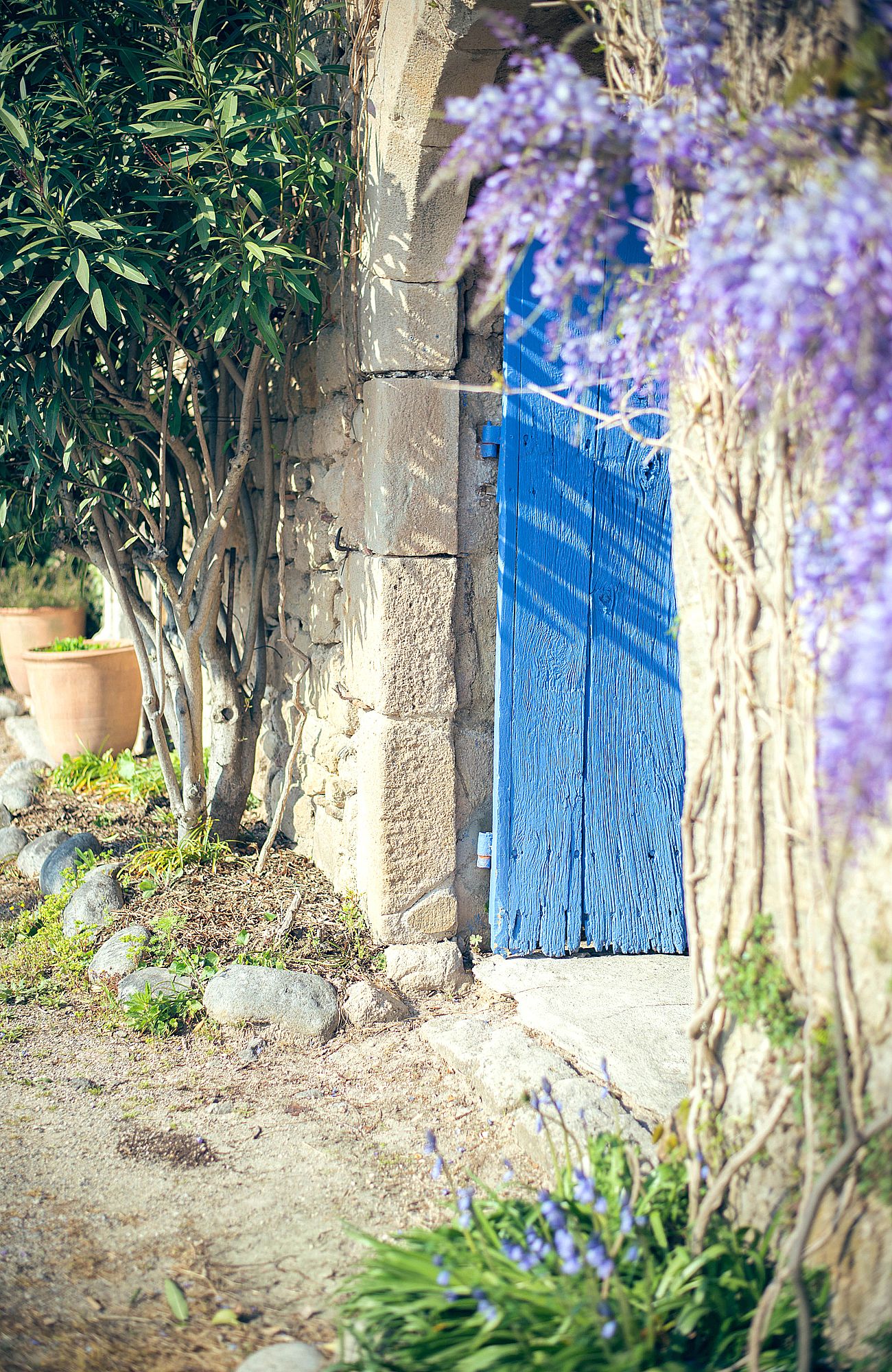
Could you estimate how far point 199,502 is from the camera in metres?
3.87

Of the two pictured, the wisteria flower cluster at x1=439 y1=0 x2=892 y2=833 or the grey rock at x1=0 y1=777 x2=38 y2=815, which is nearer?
the wisteria flower cluster at x1=439 y1=0 x2=892 y2=833

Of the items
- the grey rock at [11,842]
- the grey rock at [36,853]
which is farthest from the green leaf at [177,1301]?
the grey rock at [11,842]

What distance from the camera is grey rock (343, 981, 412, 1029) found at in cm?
305

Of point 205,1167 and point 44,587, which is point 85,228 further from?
point 44,587

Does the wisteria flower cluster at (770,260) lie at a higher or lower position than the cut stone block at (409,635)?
higher

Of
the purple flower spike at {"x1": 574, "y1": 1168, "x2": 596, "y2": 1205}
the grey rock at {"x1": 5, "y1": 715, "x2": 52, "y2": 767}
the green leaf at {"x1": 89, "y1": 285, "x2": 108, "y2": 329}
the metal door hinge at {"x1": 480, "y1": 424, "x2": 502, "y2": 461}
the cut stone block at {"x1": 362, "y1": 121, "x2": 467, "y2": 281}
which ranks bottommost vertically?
the purple flower spike at {"x1": 574, "y1": 1168, "x2": 596, "y2": 1205}

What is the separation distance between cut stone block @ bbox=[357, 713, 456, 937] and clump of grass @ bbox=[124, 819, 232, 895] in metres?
Result: 0.82

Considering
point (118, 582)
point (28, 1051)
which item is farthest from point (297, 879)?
point (118, 582)

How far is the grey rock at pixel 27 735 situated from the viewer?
5.76 meters

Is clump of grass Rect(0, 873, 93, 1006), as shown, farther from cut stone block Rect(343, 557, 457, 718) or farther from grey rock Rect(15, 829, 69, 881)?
cut stone block Rect(343, 557, 457, 718)

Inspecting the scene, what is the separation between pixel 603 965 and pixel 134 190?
2.78 metres

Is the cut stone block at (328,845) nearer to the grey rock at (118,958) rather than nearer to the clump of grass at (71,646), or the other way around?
the grey rock at (118,958)

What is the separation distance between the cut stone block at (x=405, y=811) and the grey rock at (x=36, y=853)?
5.42 ft

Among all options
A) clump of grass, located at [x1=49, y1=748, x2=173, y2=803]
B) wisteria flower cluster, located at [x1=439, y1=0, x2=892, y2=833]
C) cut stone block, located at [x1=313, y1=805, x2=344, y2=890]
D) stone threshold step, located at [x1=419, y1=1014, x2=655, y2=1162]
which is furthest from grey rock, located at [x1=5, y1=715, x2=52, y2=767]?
wisteria flower cluster, located at [x1=439, y1=0, x2=892, y2=833]
